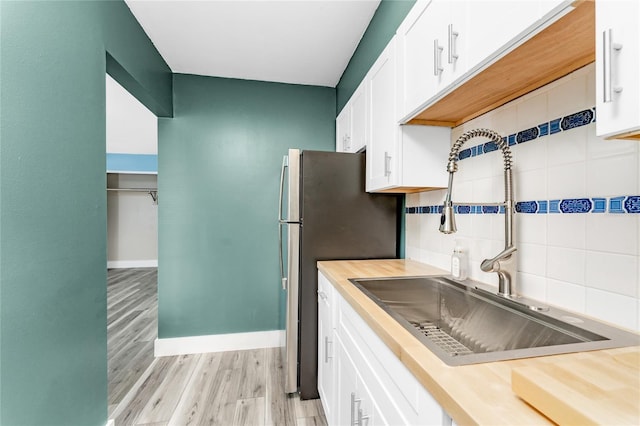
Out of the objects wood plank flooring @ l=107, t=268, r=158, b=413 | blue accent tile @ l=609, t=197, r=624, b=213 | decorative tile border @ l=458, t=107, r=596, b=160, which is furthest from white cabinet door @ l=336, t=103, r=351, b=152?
wood plank flooring @ l=107, t=268, r=158, b=413

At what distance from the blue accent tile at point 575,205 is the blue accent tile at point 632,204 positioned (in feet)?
0.31

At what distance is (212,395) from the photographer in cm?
213

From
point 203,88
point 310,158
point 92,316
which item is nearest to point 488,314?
point 310,158

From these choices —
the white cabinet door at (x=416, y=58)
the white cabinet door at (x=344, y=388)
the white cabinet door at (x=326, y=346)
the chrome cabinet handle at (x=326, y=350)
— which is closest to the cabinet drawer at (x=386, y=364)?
the white cabinet door at (x=344, y=388)

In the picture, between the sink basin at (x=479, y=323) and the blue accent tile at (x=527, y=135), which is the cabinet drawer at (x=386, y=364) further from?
the blue accent tile at (x=527, y=135)

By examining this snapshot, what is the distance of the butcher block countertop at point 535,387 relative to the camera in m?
0.43

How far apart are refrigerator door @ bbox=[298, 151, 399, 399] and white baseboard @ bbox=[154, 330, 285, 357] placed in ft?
2.77

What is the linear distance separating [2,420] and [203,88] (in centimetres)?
266

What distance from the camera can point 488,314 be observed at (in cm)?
109

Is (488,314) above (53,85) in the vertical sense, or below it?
below

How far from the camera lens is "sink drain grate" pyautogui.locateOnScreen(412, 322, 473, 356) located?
3.60 ft

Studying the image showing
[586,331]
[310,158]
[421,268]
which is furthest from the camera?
[310,158]

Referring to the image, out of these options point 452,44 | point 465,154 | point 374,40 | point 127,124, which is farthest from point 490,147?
point 127,124

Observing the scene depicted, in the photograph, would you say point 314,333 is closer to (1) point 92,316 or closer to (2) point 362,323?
(2) point 362,323
